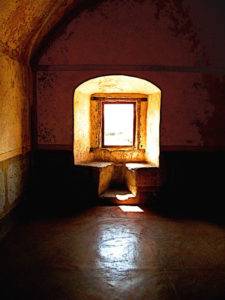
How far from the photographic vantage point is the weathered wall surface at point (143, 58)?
4406mm

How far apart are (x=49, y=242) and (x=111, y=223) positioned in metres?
1.06

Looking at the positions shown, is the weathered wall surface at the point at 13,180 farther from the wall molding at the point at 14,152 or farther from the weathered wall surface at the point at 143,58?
the weathered wall surface at the point at 143,58

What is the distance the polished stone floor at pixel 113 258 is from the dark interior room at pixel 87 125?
3 cm

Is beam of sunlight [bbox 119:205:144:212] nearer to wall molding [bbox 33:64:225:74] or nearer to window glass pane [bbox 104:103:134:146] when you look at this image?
window glass pane [bbox 104:103:134:146]

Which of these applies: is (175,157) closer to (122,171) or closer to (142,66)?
(122,171)

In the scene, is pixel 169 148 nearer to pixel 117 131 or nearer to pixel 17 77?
pixel 117 131

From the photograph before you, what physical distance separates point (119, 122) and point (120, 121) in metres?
0.03

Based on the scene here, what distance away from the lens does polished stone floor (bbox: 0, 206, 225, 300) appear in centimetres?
240

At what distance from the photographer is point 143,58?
4484 millimetres

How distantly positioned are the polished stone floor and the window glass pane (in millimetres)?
2109

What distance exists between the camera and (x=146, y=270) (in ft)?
8.93

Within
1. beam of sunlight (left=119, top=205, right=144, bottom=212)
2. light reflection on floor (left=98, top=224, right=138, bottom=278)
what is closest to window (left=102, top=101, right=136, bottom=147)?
beam of sunlight (left=119, top=205, right=144, bottom=212)

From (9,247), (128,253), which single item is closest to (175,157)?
(128,253)

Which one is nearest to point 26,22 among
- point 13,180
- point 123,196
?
point 13,180
